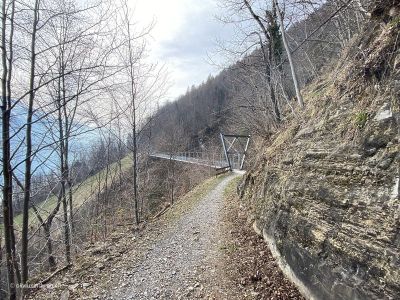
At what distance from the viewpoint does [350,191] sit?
3.21 m

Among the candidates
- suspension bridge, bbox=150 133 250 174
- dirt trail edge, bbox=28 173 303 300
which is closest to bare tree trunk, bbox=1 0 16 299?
dirt trail edge, bbox=28 173 303 300

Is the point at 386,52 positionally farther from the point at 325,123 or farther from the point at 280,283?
the point at 280,283

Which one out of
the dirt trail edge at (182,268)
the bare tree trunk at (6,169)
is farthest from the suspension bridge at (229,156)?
the bare tree trunk at (6,169)

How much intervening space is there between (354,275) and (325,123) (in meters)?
2.31

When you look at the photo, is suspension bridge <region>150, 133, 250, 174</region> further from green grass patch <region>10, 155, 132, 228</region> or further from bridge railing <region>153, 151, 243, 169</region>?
green grass patch <region>10, 155, 132, 228</region>

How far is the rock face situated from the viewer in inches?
106

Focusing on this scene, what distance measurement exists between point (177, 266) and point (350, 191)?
12.9ft

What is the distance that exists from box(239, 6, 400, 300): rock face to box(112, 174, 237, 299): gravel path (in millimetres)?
1618

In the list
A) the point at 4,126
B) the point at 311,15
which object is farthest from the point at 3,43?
the point at 311,15

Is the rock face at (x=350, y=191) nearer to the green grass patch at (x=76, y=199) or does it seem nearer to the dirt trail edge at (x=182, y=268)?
the dirt trail edge at (x=182, y=268)

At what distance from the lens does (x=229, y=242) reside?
647 centimetres

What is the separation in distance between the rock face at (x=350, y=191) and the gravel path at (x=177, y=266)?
1.62 m

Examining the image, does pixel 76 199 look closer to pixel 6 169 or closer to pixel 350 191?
pixel 6 169

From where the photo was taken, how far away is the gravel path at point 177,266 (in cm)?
485
